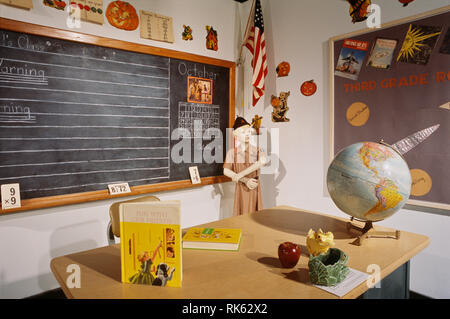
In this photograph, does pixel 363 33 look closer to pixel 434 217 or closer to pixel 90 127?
pixel 434 217

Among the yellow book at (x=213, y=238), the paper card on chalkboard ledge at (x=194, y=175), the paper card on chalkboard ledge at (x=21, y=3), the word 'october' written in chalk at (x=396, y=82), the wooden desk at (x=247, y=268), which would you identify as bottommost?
the wooden desk at (x=247, y=268)

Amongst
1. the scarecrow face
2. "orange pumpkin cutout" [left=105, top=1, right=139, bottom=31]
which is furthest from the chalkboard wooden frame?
the scarecrow face

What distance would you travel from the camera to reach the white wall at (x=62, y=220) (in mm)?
1869

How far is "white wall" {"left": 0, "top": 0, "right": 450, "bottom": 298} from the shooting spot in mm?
1878

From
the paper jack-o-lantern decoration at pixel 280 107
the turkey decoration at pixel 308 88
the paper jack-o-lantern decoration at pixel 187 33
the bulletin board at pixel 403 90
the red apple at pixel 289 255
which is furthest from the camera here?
the paper jack-o-lantern decoration at pixel 280 107

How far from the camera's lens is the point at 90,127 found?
2.12m

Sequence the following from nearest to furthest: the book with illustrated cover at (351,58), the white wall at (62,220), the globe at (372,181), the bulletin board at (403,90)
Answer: the globe at (372,181) < the bulletin board at (403,90) < the white wall at (62,220) < the book with illustrated cover at (351,58)

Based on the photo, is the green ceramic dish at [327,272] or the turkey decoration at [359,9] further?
the turkey decoration at [359,9]

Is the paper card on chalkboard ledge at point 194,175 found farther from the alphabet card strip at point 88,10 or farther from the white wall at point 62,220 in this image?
the alphabet card strip at point 88,10

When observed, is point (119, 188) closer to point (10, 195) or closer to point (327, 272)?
point (10, 195)

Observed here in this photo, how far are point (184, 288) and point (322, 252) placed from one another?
51cm

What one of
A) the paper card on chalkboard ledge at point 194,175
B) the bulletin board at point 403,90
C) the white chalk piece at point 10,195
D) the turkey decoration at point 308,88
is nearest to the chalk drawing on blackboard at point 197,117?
the paper card on chalkboard ledge at point 194,175

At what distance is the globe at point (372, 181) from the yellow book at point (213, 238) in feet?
1.60

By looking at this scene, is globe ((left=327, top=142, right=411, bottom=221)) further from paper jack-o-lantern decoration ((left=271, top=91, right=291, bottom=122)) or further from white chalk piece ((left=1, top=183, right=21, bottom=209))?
white chalk piece ((left=1, top=183, right=21, bottom=209))
